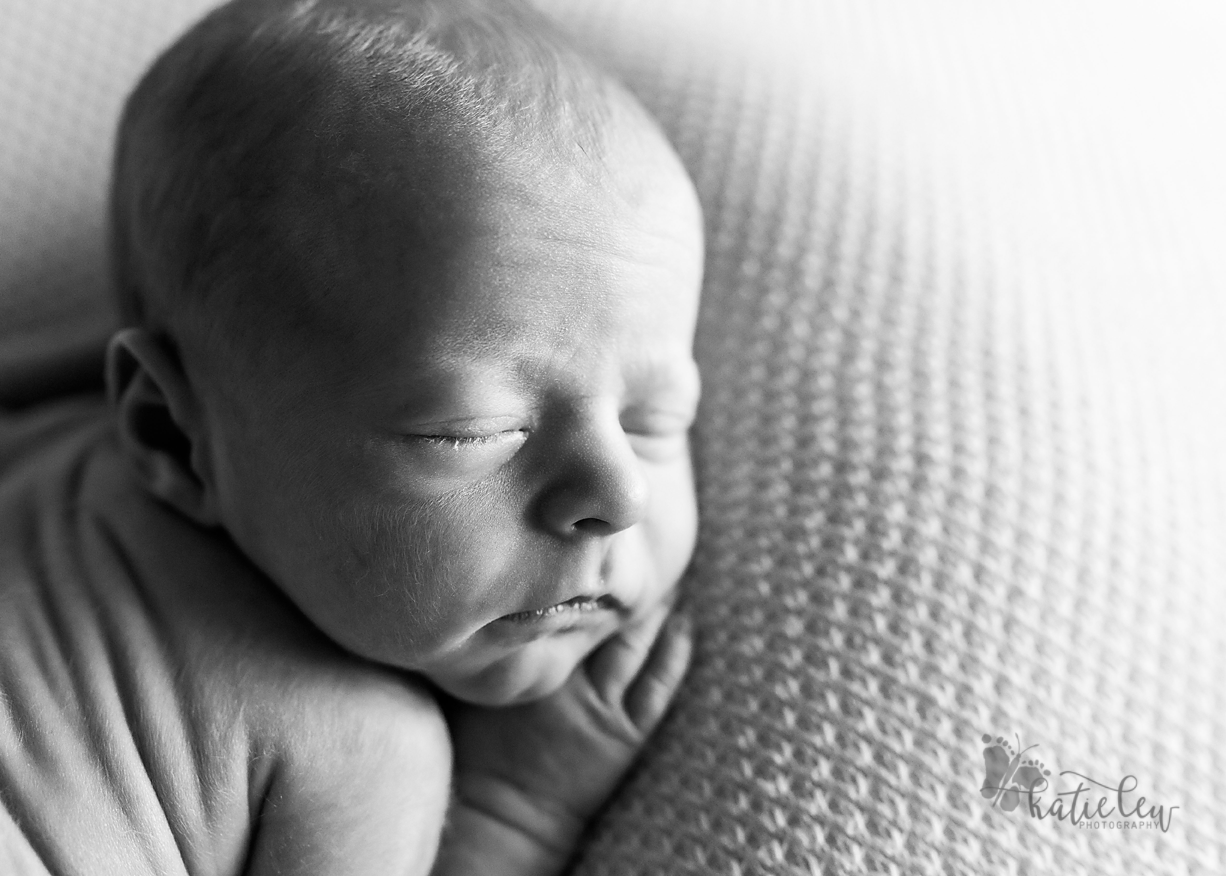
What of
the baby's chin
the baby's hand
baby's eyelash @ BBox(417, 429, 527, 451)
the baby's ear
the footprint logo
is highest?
baby's eyelash @ BBox(417, 429, 527, 451)

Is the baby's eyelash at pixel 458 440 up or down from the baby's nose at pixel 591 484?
up

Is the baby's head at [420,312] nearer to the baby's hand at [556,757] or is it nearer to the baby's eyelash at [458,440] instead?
the baby's eyelash at [458,440]

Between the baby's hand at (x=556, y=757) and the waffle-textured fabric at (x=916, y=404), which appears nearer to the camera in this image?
the waffle-textured fabric at (x=916, y=404)

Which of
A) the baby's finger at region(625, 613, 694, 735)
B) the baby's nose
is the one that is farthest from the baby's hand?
the baby's nose

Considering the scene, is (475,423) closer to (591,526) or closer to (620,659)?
(591,526)

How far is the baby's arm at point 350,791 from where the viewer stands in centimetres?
93

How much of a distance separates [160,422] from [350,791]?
341 millimetres

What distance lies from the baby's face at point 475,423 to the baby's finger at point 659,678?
0.50 feet

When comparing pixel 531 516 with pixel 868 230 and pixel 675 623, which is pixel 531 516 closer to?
pixel 675 623

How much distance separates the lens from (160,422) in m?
1.00

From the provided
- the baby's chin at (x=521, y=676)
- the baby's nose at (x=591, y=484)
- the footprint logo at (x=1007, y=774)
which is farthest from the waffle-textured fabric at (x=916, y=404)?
the baby's nose at (x=591, y=484)

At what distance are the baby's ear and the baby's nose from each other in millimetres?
306

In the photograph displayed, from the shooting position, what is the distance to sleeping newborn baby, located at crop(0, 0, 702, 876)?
2.78ft

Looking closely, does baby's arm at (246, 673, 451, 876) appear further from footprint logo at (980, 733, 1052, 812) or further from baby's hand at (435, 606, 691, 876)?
footprint logo at (980, 733, 1052, 812)
